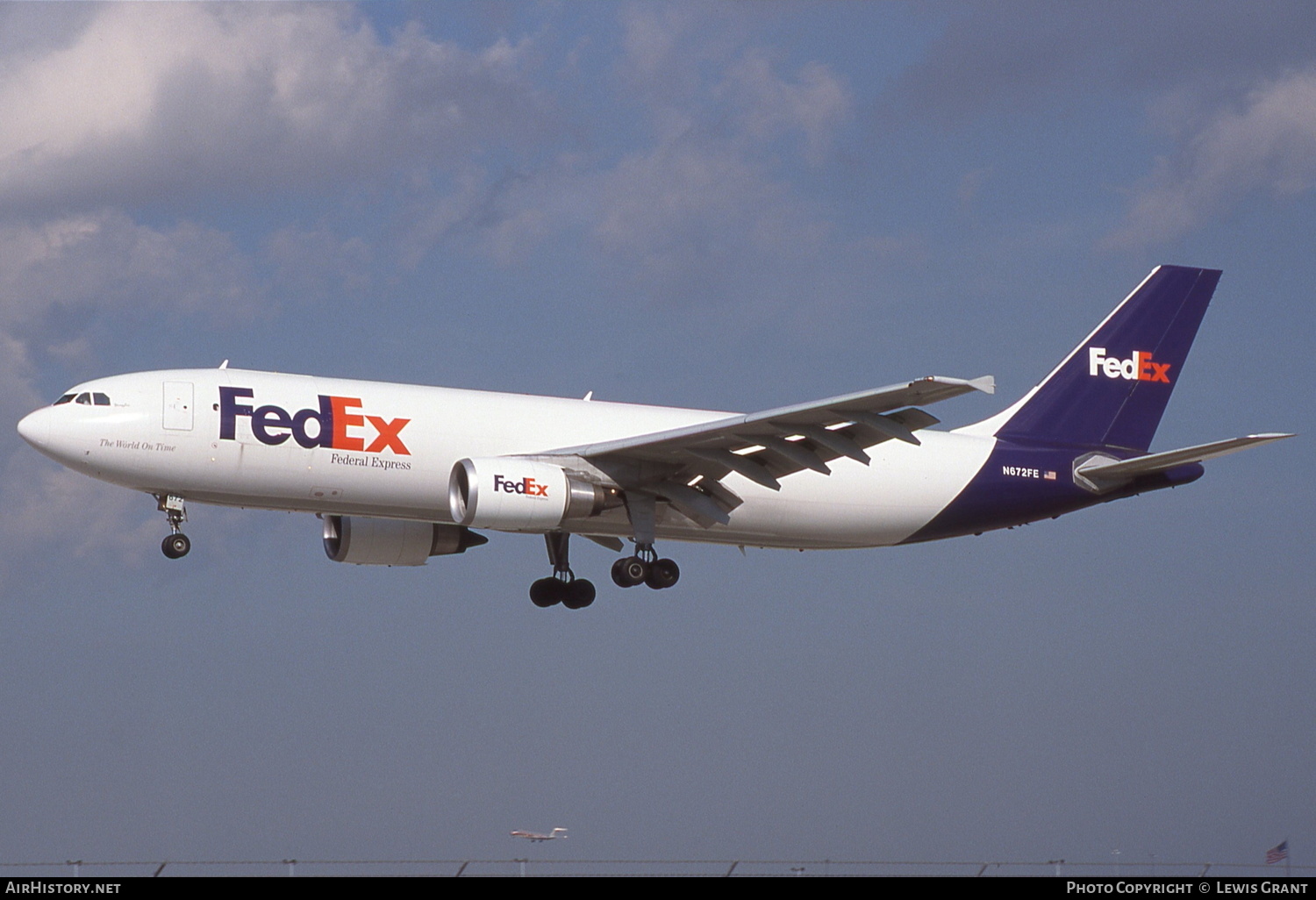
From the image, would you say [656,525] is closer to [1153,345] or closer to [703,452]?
[703,452]

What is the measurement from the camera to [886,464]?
137 feet

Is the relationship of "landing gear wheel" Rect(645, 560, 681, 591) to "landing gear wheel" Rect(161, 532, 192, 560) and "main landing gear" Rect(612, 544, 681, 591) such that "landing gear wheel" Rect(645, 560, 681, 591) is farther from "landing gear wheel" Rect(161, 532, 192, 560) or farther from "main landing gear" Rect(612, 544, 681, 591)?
"landing gear wheel" Rect(161, 532, 192, 560)

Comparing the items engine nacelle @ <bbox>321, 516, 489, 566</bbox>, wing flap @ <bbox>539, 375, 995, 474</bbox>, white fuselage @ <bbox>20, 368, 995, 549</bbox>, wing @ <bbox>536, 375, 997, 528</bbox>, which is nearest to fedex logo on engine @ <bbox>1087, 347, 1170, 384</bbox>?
white fuselage @ <bbox>20, 368, 995, 549</bbox>

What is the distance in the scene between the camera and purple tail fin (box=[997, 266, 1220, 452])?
44156mm

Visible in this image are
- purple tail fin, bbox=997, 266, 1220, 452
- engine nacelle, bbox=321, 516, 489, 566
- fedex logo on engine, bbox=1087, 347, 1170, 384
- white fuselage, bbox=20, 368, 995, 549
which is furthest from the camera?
fedex logo on engine, bbox=1087, 347, 1170, 384

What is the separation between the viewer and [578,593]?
45.0 m

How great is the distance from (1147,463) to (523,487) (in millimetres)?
14852

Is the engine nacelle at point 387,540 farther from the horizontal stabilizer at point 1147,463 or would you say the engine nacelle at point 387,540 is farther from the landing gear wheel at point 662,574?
the horizontal stabilizer at point 1147,463

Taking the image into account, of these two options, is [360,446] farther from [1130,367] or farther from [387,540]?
[1130,367]

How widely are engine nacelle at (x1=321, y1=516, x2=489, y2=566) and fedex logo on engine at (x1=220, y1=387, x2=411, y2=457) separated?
6248mm
